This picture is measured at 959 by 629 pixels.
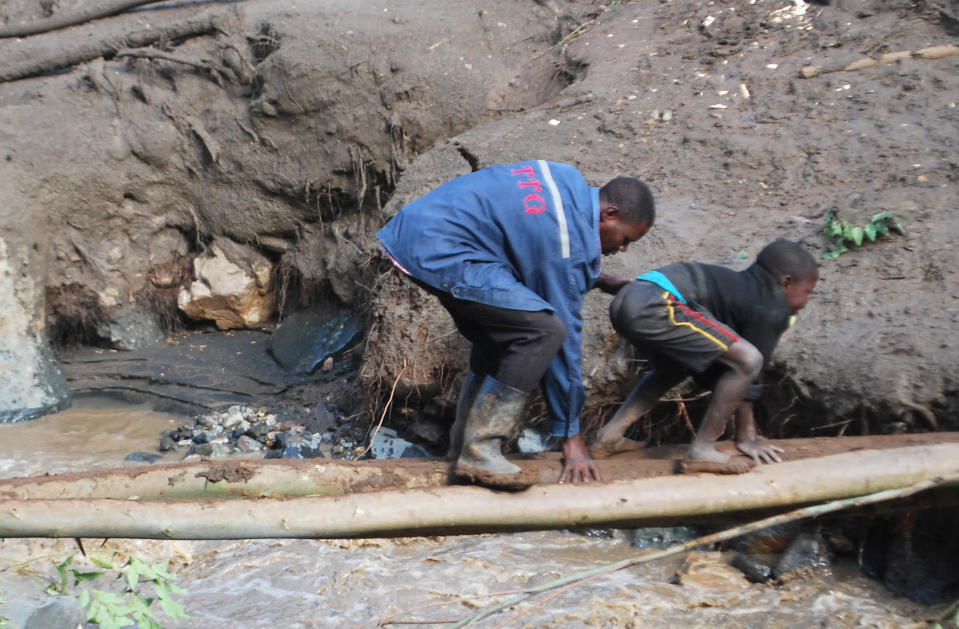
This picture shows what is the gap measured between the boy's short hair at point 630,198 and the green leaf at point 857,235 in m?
1.99

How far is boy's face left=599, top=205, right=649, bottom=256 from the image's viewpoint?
3262 millimetres

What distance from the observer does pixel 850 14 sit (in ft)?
21.2

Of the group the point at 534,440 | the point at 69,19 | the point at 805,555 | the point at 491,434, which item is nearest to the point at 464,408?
the point at 491,434

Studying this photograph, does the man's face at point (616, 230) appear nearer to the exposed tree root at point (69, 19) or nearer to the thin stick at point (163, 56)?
the thin stick at point (163, 56)

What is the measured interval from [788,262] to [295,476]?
2143 millimetres

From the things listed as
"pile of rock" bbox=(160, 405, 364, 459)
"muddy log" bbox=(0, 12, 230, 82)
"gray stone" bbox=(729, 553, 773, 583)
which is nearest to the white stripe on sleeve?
"gray stone" bbox=(729, 553, 773, 583)

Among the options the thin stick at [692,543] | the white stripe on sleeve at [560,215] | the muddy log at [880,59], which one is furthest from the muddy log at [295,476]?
the muddy log at [880,59]

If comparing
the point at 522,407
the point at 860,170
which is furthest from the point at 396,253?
the point at 860,170

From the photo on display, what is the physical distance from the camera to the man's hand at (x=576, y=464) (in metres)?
3.35

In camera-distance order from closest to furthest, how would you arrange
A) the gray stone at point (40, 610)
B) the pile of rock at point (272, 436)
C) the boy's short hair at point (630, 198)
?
the boy's short hair at point (630, 198)
the gray stone at point (40, 610)
the pile of rock at point (272, 436)

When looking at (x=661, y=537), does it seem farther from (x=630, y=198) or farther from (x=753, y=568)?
(x=630, y=198)

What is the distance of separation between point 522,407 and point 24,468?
460cm

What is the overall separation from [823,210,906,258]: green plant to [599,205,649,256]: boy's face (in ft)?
6.55

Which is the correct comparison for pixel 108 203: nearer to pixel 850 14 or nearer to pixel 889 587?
pixel 850 14
